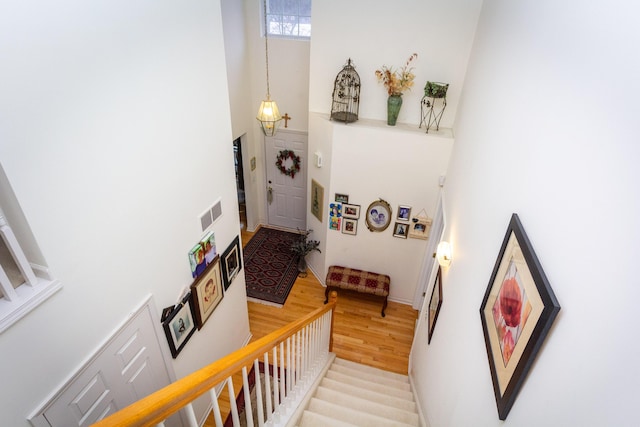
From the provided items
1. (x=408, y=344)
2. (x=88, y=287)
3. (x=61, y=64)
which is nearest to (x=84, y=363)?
(x=88, y=287)

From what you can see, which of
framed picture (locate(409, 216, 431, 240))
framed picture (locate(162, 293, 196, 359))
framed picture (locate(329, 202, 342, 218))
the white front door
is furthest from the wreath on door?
framed picture (locate(162, 293, 196, 359))

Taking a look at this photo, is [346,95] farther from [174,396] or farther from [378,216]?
[174,396]

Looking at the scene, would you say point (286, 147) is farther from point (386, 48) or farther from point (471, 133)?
point (471, 133)

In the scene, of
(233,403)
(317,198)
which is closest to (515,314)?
(233,403)

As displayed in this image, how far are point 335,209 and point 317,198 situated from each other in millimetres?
506

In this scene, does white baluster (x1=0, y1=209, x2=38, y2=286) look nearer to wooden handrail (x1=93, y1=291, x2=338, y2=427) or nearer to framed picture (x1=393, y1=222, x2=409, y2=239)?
wooden handrail (x1=93, y1=291, x2=338, y2=427)

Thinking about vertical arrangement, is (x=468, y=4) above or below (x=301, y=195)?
above

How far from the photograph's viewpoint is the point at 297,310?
233 inches

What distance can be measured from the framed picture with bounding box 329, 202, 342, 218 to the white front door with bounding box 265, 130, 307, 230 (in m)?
1.78

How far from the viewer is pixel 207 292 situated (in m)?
3.66

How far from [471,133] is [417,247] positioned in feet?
8.33

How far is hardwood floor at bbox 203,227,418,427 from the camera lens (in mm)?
5207

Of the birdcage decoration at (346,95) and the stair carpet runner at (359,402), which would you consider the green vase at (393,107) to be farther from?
the stair carpet runner at (359,402)

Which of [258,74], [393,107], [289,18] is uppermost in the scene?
[289,18]
